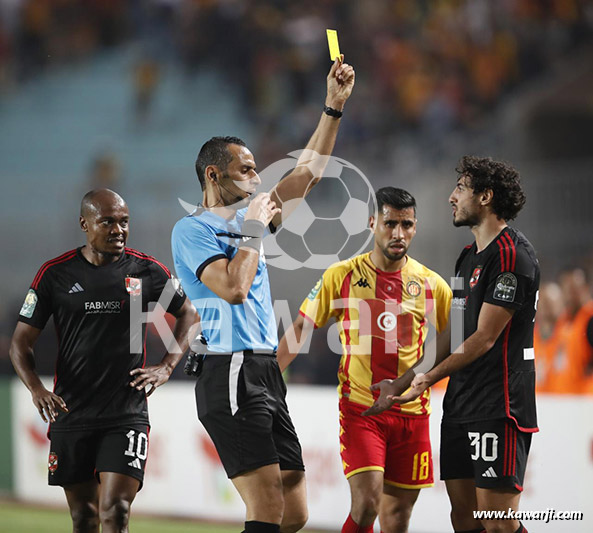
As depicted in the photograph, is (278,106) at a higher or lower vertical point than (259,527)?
higher

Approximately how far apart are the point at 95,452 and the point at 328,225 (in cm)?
607

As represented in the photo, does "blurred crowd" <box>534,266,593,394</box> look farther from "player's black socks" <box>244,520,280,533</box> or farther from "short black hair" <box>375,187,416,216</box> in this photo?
"player's black socks" <box>244,520,280,533</box>

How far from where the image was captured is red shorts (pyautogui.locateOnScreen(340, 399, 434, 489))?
16.7 feet

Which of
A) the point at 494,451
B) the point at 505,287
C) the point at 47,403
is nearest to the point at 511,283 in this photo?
the point at 505,287

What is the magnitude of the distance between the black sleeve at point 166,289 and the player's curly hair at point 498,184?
1.85 m

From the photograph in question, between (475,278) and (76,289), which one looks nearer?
(475,278)

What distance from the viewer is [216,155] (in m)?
4.29

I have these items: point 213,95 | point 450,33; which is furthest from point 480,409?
point 213,95

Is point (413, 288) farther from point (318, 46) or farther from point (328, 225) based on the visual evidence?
point (318, 46)

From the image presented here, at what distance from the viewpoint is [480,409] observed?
176 inches

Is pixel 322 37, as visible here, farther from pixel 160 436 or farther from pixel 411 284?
pixel 411 284

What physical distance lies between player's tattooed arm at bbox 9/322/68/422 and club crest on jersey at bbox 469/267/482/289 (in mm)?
2317

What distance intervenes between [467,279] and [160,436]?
4204 mm

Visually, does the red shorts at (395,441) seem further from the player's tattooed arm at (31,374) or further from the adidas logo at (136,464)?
the player's tattooed arm at (31,374)
